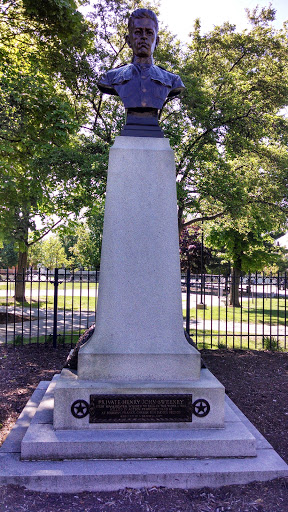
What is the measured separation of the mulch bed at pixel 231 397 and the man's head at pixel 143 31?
4618mm

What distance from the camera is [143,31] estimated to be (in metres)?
4.41

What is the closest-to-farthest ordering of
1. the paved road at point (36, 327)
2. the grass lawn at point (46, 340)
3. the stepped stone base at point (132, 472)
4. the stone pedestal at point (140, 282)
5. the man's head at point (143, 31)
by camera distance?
the stepped stone base at point (132, 472) < the stone pedestal at point (140, 282) < the man's head at point (143, 31) < the grass lawn at point (46, 340) < the paved road at point (36, 327)

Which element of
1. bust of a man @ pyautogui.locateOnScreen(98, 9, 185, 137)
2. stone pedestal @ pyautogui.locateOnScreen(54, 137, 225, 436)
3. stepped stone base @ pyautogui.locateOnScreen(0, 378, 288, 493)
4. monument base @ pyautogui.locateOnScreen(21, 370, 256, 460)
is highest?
bust of a man @ pyautogui.locateOnScreen(98, 9, 185, 137)

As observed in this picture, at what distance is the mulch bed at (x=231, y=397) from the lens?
3.17 metres

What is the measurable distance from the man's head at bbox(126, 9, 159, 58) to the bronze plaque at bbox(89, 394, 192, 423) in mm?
3898

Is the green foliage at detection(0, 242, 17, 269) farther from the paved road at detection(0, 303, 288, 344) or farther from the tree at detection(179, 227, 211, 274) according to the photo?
the paved road at detection(0, 303, 288, 344)

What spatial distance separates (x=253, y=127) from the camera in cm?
1151

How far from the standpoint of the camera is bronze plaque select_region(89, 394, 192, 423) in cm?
385

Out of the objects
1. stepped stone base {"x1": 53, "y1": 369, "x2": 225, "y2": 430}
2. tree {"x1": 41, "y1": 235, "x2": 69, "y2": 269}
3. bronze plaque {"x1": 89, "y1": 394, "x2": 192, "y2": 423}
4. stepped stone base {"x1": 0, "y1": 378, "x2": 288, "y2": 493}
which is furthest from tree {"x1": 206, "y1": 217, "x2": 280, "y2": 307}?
tree {"x1": 41, "y1": 235, "x2": 69, "y2": 269}

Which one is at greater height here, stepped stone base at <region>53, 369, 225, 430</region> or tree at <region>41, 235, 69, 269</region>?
tree at <region>41, 235, 69, 269</region>

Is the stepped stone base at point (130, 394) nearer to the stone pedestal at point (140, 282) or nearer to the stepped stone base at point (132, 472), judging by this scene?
the stone pedestal at point (140, 282)

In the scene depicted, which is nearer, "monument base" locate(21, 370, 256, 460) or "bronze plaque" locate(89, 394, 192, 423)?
"monument base" locate(21, 370, 256, 460)

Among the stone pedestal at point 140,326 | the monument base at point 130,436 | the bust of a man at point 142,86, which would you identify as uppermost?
the bust of a man at point 142,86

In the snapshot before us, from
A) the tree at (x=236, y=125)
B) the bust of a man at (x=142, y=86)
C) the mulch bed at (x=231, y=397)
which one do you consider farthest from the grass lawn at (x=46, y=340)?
the bust of a man at (x=142, y=86)
